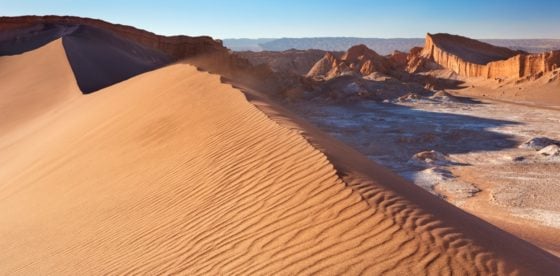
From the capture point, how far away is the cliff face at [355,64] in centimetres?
3475

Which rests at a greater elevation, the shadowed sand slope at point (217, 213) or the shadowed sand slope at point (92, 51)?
the shadowed sand slope at point (92, 51)

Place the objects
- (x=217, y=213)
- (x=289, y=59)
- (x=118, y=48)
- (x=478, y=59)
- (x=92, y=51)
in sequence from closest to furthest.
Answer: (x=217, y=213) < (x=92, y=51) < (x=118, y=48) < (x=478, y=59) < (x=289, y=59)

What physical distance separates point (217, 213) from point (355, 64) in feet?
110

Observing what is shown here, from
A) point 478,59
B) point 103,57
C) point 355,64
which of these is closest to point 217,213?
point 103,57

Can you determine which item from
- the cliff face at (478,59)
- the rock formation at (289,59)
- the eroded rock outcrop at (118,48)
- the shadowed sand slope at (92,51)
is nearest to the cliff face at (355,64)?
the cliff face at (478,59)

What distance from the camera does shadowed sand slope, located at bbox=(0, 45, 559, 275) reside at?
3.53 metres

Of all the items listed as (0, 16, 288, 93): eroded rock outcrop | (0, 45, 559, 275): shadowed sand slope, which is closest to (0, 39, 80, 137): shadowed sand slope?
(0, 16, 288, 93): eroded rock outcrop

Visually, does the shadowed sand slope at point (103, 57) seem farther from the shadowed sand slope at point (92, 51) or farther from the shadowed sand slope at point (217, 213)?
the shadowed sand slope at point (217, 213)

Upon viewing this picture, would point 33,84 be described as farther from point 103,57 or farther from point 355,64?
point 355,64

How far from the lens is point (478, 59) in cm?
3900

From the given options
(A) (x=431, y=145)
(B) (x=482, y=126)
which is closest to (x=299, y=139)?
(A) (x=431, y=145)

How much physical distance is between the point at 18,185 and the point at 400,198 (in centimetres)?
654

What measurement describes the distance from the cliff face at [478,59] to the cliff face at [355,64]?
12.1 ft

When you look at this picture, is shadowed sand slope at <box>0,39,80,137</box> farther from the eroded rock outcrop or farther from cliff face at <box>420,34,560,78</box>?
cliff face at <box>420,34,560,78</box>
